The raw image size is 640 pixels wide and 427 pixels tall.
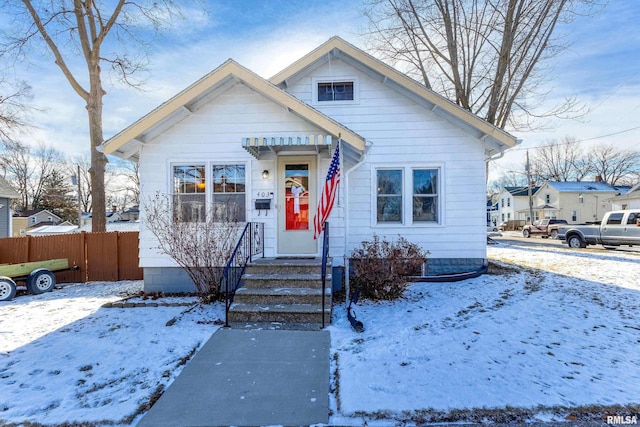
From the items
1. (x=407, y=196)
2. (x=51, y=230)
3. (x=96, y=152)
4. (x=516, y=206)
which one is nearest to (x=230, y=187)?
(x=407, y=196)

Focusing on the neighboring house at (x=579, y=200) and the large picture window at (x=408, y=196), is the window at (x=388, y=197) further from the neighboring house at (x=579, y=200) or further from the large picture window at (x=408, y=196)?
the neighboring house at (x=579, y=200)

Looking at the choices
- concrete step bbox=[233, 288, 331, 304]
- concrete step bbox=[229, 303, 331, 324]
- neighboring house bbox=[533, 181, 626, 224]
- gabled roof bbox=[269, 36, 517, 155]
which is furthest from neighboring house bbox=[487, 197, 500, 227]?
concrete step bbox=[229, 303, 331, 324]

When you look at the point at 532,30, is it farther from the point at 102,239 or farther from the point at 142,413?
the point at 102,239

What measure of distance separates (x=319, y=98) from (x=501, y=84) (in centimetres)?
832

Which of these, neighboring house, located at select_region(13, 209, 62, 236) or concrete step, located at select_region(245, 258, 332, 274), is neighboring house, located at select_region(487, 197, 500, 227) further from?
neighboring house, located at select_region(13, 209, 62, 236)

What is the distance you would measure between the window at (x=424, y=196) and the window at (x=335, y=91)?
8.73 ft

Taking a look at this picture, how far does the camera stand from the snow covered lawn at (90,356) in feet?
9.78

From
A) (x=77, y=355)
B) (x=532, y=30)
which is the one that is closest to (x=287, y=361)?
(x=77, y=355)

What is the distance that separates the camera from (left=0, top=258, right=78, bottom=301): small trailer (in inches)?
289

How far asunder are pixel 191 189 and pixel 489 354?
6.35m

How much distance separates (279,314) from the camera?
197 inches

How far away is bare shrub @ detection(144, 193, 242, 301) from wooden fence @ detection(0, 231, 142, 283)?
3580 millimetres

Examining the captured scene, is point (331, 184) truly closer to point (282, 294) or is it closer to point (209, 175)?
point (282, 294)

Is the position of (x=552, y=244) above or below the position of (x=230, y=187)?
below
